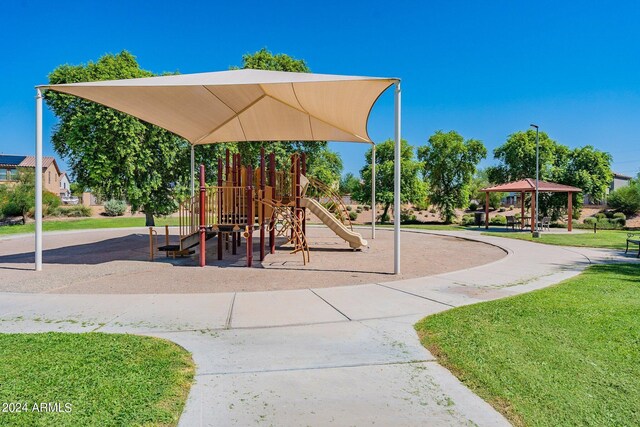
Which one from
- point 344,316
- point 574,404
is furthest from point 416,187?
point 574,404

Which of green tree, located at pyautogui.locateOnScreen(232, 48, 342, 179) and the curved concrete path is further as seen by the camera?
green tree, located at pyautogui.locateOnScreen(232, 48, 342, 179)

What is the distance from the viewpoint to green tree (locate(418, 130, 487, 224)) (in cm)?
3562

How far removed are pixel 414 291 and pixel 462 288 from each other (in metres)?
1.04

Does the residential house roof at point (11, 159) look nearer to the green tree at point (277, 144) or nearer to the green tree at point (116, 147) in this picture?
the green tree at point (116, 147)

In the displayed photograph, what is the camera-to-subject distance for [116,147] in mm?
21578

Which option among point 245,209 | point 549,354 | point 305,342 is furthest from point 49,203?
point 549,354

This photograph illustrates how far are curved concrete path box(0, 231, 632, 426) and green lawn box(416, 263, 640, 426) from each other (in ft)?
0.86

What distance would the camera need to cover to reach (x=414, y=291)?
7.30m

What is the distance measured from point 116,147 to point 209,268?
1475cm

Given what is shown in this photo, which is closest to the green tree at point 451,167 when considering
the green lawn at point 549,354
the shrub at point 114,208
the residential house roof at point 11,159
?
the green lawn at point 549,354

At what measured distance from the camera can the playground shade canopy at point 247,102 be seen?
9.00 m

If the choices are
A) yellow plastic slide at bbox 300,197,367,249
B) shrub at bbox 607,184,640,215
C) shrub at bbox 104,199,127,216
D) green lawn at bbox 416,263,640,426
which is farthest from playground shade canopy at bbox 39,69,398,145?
shrub at bbox 607,184,640,215

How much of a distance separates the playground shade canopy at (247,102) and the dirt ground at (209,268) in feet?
14.3

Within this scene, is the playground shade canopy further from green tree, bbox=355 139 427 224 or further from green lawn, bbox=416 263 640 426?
green tree, bbox=355 139 427 224
